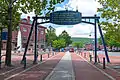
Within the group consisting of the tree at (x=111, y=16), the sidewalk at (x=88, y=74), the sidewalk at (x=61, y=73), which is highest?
the tree at (x=111, y=16)

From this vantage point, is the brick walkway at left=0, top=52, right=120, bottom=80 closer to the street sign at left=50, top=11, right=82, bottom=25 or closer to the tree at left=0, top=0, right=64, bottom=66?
the tree at left=0, top=0, right=64, bottom=66

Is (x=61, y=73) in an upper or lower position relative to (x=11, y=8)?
lower

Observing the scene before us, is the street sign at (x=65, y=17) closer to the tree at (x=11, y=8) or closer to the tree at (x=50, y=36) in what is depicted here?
the tree at (x=11, y=8)

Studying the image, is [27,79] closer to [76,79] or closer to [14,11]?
[76,79]

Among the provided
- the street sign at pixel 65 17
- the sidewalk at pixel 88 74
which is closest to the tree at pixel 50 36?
the street sign at pixel 65 17

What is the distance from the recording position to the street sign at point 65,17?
34737mm

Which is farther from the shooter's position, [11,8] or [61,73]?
[11,8]

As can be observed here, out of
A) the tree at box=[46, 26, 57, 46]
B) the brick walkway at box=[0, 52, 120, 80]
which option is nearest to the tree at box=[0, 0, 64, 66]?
the brick walkway at box=[0, 52, 120, 80]

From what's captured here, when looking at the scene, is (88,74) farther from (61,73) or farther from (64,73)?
(61,73)

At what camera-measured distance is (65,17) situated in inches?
1375

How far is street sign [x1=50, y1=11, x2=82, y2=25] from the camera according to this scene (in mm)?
34737

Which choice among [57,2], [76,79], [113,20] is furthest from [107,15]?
[76,79]

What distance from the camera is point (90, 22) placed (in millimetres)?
37062

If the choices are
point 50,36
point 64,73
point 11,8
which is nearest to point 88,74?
point 64,73
